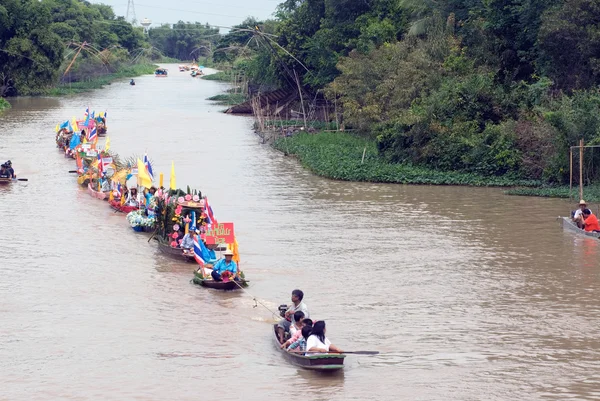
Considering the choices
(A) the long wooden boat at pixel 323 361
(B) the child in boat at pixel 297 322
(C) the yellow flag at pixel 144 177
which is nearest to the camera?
(A) the long wooden boat at pixel 323 361

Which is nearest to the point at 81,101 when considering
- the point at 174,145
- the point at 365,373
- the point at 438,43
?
the point at 174,145

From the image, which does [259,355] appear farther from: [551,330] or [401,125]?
[401,125]

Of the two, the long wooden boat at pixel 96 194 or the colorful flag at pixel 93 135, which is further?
the colorful flag at pixel 93 135

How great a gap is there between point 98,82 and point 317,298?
6534 cm

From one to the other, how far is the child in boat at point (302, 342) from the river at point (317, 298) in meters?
0.35

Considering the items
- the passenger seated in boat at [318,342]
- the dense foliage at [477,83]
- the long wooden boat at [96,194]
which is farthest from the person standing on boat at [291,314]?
the long wooden boat at [96,194]

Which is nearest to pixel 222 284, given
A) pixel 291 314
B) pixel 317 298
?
pixel 317 298

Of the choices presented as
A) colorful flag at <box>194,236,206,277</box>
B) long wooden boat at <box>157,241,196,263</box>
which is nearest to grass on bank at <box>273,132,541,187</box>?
long wooden boat at <box>157,241,196,263</box>

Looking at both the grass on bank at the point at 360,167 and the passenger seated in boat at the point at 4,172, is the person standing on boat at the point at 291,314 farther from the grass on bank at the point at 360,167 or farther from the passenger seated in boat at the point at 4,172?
the passenger seated in boat at the point at 4,172

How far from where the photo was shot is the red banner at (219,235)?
1734cm

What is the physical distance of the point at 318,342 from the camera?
12.3m

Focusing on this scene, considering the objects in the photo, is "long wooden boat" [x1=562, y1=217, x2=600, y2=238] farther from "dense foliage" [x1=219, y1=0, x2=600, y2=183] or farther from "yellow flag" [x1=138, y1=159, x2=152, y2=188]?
"yellow flag" [x1=138, y1=159, x2=152, y2=188]

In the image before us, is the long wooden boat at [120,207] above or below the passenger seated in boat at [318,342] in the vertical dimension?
above

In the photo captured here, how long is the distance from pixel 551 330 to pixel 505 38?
19454 millimetres
